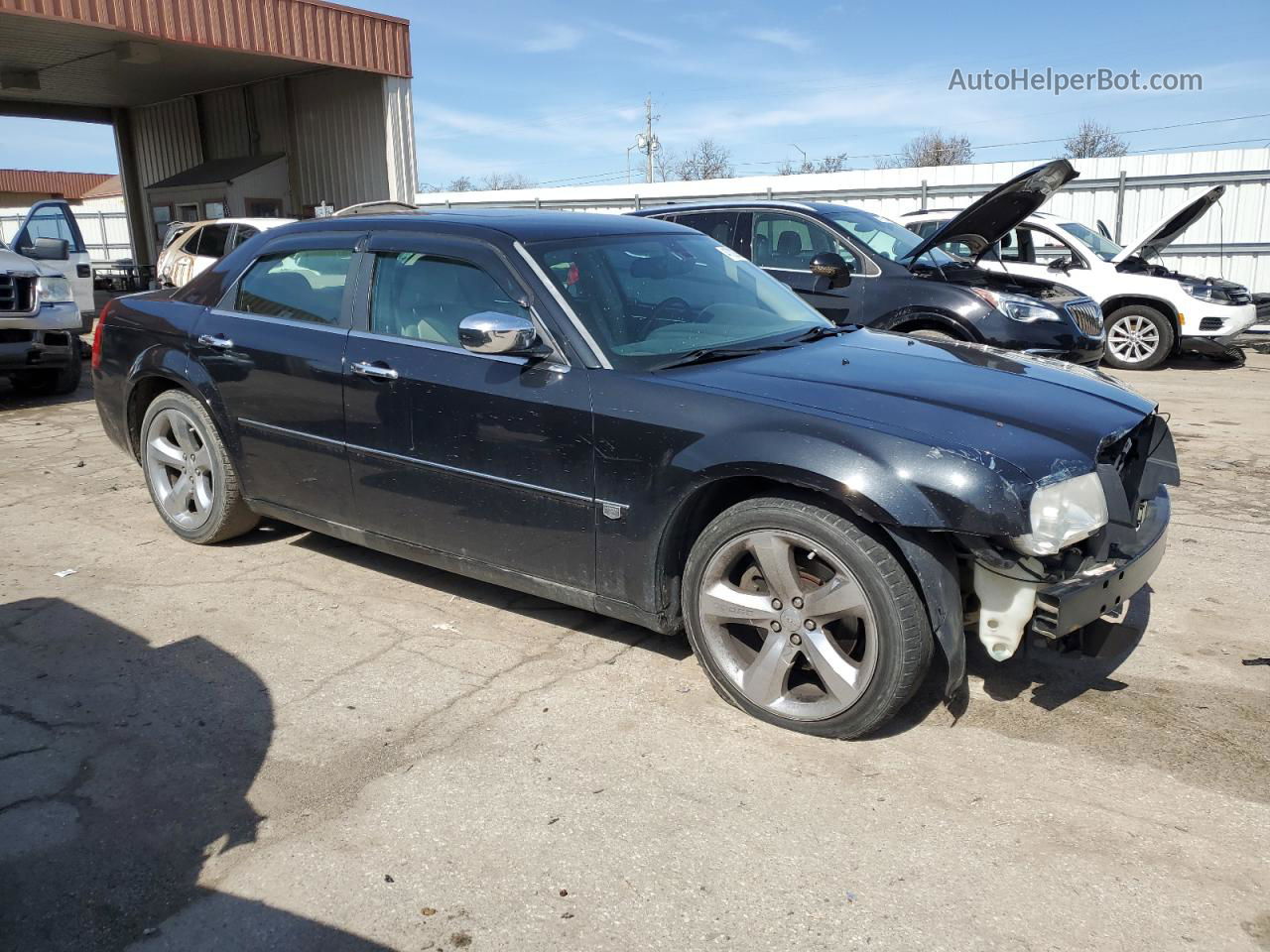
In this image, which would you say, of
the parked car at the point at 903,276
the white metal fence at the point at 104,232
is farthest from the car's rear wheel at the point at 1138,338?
the white metal fence at the point at 104,232

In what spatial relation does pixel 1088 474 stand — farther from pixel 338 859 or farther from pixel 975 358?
pixel 338 859

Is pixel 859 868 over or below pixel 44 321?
below

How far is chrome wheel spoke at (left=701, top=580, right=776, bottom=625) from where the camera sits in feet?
10.8

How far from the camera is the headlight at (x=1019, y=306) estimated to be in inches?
312

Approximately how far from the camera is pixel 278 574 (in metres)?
4.85

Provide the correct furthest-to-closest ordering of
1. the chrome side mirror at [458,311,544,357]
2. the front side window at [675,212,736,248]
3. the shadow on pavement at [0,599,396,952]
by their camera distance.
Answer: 1. the front side window at [675,212,736,248]
2. the chrome side mirror at [458,311,544,357]
3. the shadow on pavement at [0,599,396,952]

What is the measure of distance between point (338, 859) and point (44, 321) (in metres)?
8.70

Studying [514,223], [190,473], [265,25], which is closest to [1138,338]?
[514,223]

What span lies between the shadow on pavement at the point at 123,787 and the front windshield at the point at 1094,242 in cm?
1157

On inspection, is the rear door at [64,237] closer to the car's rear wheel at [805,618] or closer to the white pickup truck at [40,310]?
the white pickup truck at [40,310]

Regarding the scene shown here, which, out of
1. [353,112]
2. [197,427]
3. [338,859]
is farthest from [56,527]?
[353,112]

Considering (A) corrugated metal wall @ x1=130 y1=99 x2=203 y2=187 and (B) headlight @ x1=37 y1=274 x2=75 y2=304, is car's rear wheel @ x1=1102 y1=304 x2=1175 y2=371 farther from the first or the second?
(A) corrugated metal wall @ x1=130 y1=99 x2=203 y2=187

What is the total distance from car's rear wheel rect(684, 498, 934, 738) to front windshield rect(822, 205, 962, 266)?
18.5 ft

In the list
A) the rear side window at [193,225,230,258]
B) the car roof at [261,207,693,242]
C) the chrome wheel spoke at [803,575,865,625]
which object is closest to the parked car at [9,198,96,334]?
the rear side window at [193,225,230,258]
